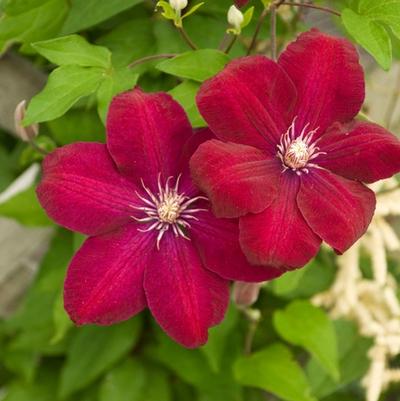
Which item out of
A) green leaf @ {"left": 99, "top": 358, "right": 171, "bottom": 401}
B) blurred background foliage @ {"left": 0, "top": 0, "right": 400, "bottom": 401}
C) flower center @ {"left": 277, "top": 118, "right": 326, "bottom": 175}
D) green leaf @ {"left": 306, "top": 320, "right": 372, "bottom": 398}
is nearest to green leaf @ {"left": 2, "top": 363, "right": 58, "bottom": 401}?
blurred background foliage @ {"left": 0, "top": 0, "right": 400, "bottom": 401}

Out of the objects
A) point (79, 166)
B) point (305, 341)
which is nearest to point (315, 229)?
point (79, 166)

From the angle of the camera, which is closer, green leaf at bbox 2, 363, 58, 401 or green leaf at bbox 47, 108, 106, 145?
green leaf at bbox 47, 108, 106, 145

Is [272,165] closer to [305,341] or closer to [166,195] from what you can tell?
[166,195]

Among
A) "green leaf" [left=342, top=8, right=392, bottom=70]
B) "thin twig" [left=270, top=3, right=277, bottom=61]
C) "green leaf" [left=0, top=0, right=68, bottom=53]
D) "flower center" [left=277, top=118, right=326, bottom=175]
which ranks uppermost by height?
"green leaf" [left=342, top=8, right=392, bottom=70]

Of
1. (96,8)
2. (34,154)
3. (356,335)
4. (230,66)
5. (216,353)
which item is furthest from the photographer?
(356,335)

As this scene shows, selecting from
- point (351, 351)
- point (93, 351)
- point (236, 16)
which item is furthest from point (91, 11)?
point (351, 351)

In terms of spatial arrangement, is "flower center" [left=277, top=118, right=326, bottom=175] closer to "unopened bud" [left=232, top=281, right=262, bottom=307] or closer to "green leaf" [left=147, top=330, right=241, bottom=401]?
"unopened bud" [left=232, top=281, right=262, bottom=307]
